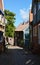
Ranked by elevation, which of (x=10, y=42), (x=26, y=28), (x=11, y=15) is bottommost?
(x=10, y=42)

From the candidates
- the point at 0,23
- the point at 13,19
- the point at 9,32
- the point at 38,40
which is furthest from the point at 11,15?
the point at 38,40

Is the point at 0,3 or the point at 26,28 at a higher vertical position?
the point at 0,3

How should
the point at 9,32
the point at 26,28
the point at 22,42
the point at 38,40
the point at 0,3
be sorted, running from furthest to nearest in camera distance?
the point at 9,32
the point at 26,28
the point at 22,42
the point at 0,3
the point at 38,40

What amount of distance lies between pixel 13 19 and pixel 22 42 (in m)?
17.7

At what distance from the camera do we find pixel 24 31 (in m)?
48.7

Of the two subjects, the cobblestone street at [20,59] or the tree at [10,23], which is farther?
the tree at [10,23]

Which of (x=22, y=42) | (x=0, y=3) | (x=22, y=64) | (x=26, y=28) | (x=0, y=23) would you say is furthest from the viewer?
(x=26, y=28)

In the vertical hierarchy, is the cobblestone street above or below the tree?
below

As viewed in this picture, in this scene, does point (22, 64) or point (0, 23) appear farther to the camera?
point (0, 23)

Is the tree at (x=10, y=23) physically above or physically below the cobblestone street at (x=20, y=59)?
above

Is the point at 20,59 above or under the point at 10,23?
under

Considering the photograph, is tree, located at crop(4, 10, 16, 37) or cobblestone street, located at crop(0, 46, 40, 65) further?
tree, located at crop(4, 10, 16, 37)

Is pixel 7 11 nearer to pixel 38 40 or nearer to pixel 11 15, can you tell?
pixel 11 15

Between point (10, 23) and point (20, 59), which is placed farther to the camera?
point (10, 23)
